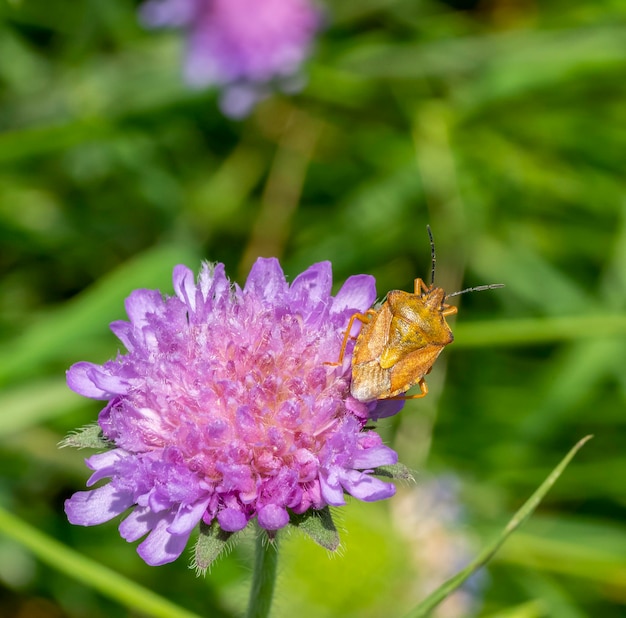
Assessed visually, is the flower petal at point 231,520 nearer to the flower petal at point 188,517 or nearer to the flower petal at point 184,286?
the flower petal at point 188,517

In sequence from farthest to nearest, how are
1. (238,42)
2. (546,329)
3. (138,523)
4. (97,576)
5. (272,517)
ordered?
(238,42) → (546,329) → (97,576) → (138,523) → (272,517)

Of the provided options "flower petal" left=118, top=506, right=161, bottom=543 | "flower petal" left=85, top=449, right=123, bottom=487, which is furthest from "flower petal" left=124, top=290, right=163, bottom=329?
"flower petal" left=118, top=506, right=161, bottom=543

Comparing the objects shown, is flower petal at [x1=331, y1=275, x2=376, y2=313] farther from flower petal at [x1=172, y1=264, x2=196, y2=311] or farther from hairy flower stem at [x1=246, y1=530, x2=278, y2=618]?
hairy flower stem at [x1=246, y1=530, x2=278, y2=618]

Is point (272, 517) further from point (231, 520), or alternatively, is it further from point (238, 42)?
point (238, 42)

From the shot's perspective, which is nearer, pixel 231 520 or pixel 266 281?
pixel 231 520

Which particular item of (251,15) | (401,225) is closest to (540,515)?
(401,225)

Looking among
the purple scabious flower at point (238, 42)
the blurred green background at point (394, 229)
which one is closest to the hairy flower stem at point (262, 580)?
the blurred green background at point (394, 229)

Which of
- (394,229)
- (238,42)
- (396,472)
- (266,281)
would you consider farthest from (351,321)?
(238,42)
